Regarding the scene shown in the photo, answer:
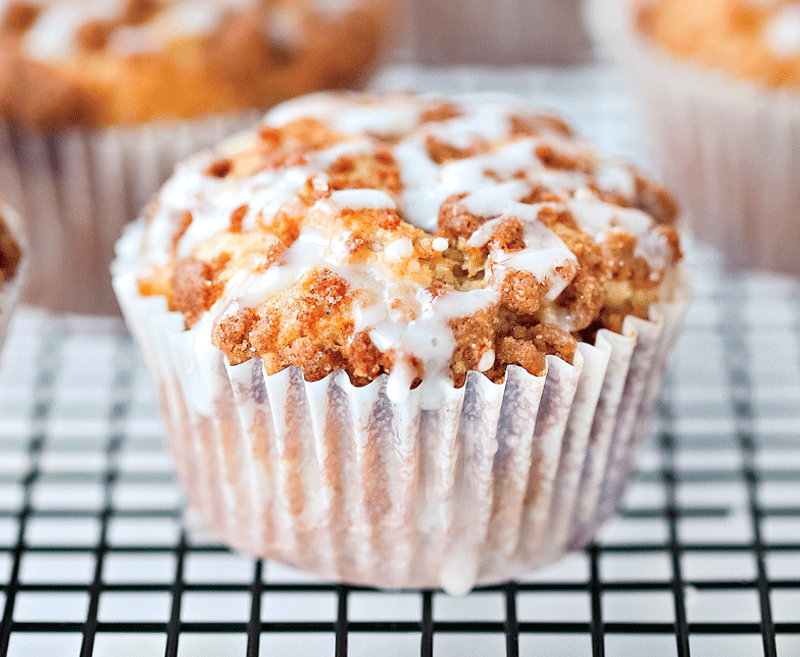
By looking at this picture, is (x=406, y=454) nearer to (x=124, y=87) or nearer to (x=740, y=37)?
(x=124, y=87)

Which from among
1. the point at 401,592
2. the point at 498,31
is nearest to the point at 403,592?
the point at 401,592

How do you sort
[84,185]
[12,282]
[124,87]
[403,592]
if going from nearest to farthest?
[12,282] < [403,592] < [124,87] < [84,185]

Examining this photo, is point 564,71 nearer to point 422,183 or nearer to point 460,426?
point 422,183

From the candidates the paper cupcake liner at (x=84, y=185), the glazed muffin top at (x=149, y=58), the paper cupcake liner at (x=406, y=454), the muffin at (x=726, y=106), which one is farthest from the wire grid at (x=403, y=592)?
the glazed muffin top at (x=149, y=58)

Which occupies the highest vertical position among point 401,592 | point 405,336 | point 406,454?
point 405,336

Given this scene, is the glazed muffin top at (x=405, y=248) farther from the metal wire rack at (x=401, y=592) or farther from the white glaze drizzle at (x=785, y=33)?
the white glaze drizzle at (x=785, y=33)

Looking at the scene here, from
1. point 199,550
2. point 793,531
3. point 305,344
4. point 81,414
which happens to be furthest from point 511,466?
point 81,414

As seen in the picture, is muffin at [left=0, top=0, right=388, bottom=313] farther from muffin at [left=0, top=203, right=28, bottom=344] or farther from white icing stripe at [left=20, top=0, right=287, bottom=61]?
muffin at [left=0, top=203, right=28, bottom=344]
